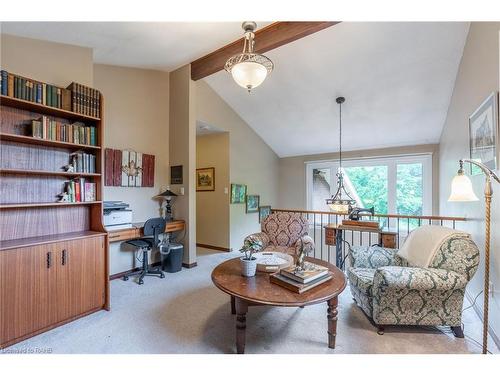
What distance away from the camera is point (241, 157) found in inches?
204

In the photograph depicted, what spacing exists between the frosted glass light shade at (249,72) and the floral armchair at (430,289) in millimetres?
1906

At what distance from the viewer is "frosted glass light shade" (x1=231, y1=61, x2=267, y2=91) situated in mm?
1966

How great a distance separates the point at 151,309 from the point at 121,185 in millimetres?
1789

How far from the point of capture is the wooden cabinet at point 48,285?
5.85 ft

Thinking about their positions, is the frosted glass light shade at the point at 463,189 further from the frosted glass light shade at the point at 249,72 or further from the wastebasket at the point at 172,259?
the wastebasket at the point at 172,259

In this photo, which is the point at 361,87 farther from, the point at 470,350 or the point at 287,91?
the point at 470,350

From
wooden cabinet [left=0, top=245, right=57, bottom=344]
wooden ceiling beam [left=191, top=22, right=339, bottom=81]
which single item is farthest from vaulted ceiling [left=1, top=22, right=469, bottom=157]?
wooden cabinet [left=0, top=245, right=57, bottom=344]

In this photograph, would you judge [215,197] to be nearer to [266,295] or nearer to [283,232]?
[283,232]

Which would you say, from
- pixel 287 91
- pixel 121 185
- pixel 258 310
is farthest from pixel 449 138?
pixel 121 185

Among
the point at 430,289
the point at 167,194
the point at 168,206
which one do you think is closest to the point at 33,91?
the point at 167,194

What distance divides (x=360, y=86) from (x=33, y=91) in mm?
4037

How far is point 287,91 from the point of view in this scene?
4121 millimetres

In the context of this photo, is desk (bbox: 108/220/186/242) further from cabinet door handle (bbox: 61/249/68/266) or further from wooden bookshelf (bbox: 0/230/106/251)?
cabinet door handle (bbox: 61/249/68/266)

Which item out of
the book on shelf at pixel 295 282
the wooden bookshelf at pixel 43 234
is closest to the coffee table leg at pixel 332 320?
the book on shelf at pixel 295 282
